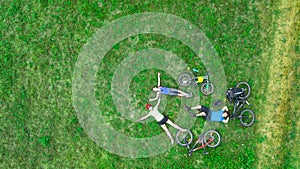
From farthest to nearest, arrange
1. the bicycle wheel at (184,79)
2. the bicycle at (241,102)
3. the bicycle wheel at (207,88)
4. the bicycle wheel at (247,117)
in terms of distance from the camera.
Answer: the bicycle wheel at (184,79)
the bicycle wheel at (207,88)
the bicycle wheel at (247,117)
the bicycle at (241,102)

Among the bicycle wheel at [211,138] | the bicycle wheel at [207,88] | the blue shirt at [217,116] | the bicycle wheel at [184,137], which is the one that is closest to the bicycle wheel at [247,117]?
the blue shirt at [217,116]

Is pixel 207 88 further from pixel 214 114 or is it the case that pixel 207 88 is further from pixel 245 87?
pixel 245 87

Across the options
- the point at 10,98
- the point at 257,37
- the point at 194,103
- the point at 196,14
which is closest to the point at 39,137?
the point at 10,98

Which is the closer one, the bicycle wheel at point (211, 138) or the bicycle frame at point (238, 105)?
the bicycle frame at point (238, 105)

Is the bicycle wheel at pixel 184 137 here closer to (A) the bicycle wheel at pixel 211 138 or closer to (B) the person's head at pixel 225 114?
(A) the bicycle wheel at pixel 211 138

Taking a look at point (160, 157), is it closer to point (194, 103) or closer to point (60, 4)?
point (194, 103)

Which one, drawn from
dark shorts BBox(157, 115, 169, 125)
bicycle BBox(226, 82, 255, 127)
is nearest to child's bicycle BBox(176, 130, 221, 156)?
dark shorts BBox(157, 115, 169, 125)

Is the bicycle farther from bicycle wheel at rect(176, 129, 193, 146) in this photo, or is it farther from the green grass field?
bicycle wheel at rect(176, 129, 193, 146)

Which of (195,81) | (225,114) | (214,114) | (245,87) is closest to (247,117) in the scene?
(225,114)
